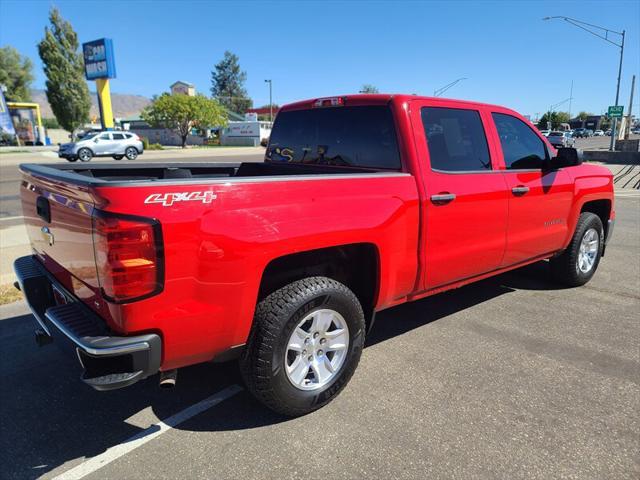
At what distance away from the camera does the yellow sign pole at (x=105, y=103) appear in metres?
44.2

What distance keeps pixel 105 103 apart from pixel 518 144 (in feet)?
156

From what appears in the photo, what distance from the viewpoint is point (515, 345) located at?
12.7 ft

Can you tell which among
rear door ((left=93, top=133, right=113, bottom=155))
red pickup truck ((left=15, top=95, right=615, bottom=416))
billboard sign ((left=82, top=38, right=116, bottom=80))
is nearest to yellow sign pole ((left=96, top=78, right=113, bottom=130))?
billboard sign ((left=82, top=38, right=116, bottom=80))

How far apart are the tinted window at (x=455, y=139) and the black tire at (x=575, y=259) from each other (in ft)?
5.94

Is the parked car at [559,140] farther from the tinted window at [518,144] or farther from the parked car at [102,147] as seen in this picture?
the tinted window at [518,144]

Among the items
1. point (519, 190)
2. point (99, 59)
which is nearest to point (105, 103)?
point (99, 59)

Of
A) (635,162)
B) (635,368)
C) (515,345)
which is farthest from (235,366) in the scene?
(635,162)

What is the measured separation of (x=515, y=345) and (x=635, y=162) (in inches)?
1052

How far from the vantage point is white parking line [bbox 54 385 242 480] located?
2465 millimetres

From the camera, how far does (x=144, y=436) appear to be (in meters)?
2.76

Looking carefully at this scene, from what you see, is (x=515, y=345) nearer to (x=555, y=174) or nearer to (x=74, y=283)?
(x=555, y=174)

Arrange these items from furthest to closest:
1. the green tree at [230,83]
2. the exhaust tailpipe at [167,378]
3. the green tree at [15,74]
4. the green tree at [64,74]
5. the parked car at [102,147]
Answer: the green tree at [230,83] → the green tree at [15,74] → the green tree at [64,74] → the parked car at [102,147] → the exhaust tailpipe at [167,378]

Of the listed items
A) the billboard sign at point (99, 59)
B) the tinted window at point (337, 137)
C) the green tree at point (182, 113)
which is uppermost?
the billboard sign at point (99, 59)

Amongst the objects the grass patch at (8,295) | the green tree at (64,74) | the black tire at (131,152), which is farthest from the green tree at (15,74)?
the grass patch at (8,295)
